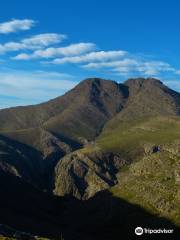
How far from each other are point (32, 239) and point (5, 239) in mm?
11680

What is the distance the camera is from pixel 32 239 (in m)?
78.1

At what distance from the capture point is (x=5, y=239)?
220 feet

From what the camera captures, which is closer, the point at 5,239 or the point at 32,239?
the point at 5,239
